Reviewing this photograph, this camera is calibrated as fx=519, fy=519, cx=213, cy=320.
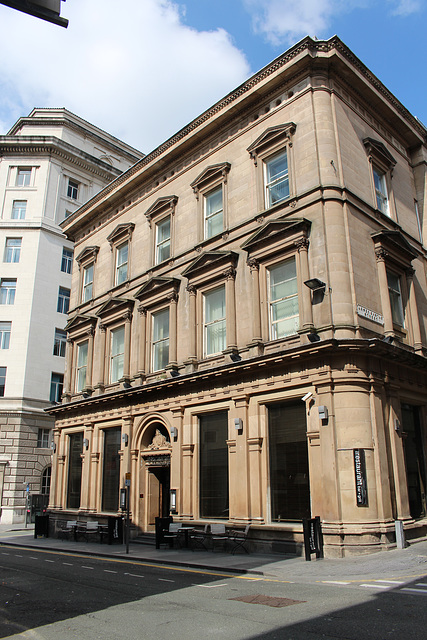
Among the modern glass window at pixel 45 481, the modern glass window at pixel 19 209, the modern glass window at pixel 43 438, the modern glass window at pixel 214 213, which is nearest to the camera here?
the modern glass window at pixel 214 213

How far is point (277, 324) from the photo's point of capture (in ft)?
60.0

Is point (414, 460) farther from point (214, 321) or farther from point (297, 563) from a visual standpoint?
point (214, 321)

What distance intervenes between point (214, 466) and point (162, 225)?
12.0 meters

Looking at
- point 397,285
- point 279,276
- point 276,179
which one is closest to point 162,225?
point 276,179

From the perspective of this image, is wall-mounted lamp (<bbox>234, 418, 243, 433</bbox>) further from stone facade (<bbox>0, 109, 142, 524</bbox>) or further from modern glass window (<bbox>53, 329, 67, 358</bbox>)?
modern glass window (<bbox>53, 329, 67, 358</bbox>)

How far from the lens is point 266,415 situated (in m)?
17.6

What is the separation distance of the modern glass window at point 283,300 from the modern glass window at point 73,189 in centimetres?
3019

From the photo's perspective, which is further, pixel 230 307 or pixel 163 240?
pixel 163 240

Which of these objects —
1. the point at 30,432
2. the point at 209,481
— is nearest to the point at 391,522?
the point at 209,481

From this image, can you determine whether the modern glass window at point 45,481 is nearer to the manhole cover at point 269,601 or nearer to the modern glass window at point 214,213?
the modern glass window at point 214,213

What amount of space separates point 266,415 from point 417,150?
14.6m

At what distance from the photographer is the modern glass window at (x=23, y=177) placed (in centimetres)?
4253

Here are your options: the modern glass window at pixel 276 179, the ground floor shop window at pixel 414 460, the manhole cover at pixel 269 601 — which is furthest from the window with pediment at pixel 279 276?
the manhole cover at pixel 269 601

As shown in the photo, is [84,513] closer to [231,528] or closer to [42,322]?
[231,528]
